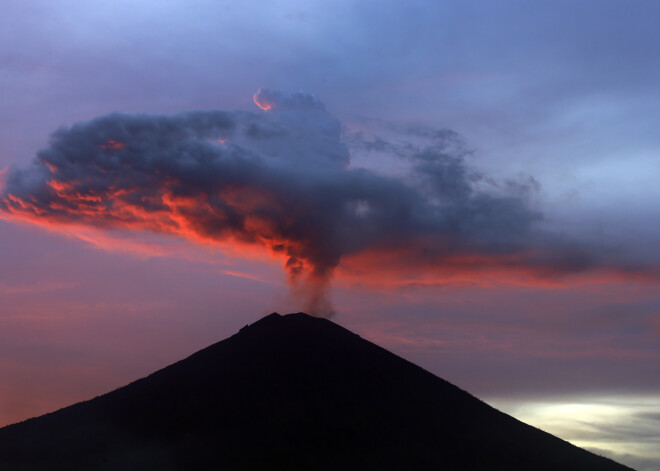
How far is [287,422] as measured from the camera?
65.8 m

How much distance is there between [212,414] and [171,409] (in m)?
4.50

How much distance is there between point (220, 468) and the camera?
5916cm

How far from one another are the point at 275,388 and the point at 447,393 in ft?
63.7

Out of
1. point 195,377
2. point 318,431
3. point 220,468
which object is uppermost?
point 195,377

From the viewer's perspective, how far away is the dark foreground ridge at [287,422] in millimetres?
61438

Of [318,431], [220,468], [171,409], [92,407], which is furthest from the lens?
[92,407]

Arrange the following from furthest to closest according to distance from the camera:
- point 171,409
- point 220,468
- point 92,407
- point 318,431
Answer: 1. point 92,407
2. point 171,409
3. point 318,431
4. point 220,468

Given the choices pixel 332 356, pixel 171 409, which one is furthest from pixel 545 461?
pixel 171 409

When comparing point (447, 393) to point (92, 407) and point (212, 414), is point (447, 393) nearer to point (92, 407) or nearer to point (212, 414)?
point (212, 414)

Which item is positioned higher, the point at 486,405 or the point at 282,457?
the point at 486,405

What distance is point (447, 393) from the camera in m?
78.1

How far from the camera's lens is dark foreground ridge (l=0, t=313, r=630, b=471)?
6144 centimetres

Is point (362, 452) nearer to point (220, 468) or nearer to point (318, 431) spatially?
point (318, 431)

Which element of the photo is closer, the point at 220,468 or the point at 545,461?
the point at 220,468
